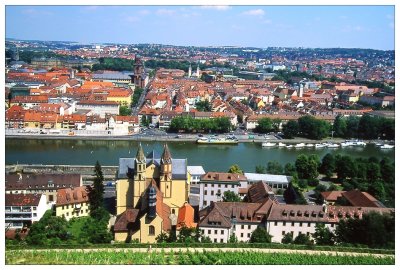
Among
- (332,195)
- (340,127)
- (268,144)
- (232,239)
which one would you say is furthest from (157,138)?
(232,239)

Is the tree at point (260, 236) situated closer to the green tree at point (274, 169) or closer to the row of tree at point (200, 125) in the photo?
the green tree at point (274, 169)

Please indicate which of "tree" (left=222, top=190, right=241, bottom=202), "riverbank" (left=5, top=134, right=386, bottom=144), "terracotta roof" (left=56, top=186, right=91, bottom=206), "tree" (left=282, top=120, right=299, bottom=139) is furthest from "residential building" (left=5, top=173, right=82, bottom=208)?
"tree" (left=282, top=120, right=299, bottom=139)

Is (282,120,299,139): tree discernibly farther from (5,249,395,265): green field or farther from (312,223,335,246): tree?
(5,249,395,265): green field

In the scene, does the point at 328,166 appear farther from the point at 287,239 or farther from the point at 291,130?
the point at 291,130

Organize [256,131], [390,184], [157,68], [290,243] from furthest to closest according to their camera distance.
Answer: [157,68] → [256,131] → [390,184] → [290,243]

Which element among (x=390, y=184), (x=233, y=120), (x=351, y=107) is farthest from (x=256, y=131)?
(x=390, y=184)

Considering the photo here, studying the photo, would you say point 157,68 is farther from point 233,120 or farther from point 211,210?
point 211,210

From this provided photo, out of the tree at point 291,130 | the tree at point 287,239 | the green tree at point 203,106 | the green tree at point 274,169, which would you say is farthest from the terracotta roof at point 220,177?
the green tree at point 203,106
